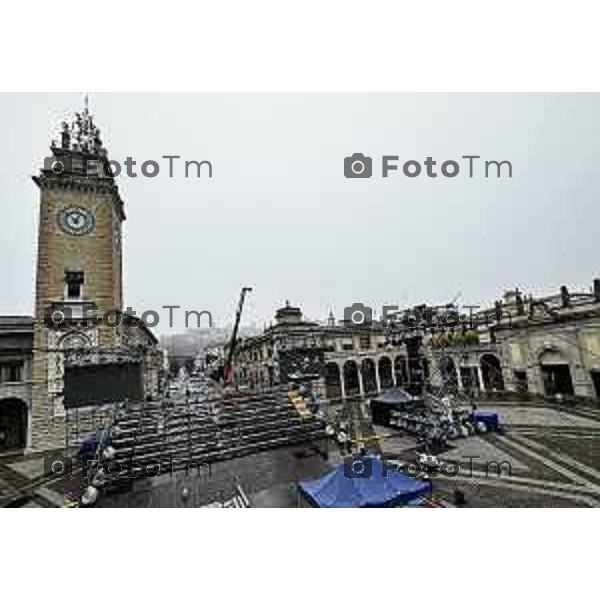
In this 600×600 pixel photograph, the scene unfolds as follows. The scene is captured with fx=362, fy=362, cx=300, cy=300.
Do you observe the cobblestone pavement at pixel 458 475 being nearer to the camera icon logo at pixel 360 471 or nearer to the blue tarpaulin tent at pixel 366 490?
the blue tarpaulin tent at pixel 366 490

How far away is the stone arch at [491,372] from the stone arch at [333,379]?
15.4 meters

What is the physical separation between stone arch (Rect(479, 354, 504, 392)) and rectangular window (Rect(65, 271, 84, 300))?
37832 millimetres

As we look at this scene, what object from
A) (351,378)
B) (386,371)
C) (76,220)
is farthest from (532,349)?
(76,220)

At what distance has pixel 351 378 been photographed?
148ft

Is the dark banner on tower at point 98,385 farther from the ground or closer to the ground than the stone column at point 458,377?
farther from the ground

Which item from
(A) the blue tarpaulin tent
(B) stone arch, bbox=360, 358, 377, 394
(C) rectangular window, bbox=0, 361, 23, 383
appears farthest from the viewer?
(B) stone arch, bbox=360, 358, 377, 394

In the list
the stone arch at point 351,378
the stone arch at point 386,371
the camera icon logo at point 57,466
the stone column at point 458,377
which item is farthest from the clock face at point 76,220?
the stone column at point 458,377

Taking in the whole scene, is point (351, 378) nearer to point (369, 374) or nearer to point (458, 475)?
point (369, 374)

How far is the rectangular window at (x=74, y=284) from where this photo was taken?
84.0ft

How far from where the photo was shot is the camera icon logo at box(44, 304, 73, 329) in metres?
24.6

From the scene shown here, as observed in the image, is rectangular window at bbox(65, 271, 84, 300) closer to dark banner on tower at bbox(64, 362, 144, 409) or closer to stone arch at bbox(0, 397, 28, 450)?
dark banner on tower at bbox(64, 362, 144, 409)

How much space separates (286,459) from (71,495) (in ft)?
30.5

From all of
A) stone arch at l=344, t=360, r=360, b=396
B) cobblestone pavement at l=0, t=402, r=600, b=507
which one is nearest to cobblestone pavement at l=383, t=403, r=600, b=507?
cobblestone pavement at l=0, t=402, r=600, b=507

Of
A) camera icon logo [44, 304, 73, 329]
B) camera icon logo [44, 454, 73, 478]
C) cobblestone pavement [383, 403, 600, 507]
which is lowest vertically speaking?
cobblestone pavement [383, 403, 600, 507]
